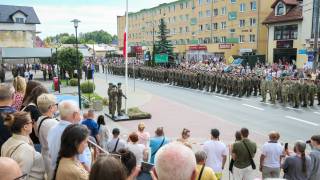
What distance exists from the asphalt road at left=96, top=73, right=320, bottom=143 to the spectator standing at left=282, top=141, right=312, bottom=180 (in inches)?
308

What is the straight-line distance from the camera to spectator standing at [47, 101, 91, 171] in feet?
15.5

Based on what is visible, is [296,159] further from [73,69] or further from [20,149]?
[73,69]

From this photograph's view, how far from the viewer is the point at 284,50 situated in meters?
47.2

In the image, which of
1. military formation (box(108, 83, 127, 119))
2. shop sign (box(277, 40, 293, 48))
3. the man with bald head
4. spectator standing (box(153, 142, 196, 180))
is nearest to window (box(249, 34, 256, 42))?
shop sign (box(277, 40, 293, 48))

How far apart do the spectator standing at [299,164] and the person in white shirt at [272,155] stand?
1.19 m

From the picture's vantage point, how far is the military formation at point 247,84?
71.4ft

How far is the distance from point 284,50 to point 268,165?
42.1 metres

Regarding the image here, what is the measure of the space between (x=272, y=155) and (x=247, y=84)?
19.2m

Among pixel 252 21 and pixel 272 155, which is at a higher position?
pixel 252 21

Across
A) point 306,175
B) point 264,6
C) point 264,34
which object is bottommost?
point 306,175

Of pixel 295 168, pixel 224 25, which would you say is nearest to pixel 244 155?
pixel 295 168

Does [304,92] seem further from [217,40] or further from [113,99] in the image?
[217,40]

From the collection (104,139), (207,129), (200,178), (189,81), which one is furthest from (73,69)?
(200,178)

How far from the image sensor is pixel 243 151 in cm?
760
